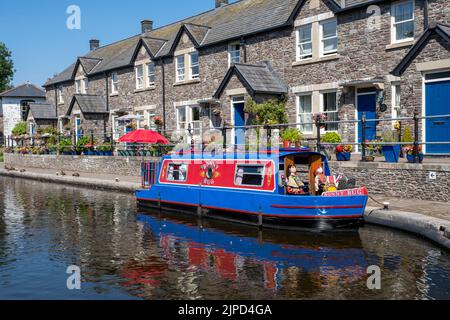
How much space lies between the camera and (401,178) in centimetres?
1413

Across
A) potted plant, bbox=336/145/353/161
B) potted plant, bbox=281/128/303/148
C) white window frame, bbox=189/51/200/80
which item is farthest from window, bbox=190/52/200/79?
potted plant, bbox=336/145/353/161

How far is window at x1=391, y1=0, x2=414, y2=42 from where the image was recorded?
61.1ft

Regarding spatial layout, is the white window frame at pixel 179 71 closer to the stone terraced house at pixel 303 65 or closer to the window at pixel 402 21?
the stone terraced house at pixel 303 65

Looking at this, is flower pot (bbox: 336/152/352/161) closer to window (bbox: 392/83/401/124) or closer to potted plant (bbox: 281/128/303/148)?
potted plant (bbox: 281/128/303/148)

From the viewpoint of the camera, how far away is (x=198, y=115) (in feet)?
92.0

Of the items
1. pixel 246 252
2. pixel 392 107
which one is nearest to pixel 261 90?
pixel 392 107

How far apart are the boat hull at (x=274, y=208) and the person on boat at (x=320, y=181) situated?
0.92 metres

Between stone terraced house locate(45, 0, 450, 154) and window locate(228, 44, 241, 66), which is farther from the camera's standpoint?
window locate(228, 44, 241, 66)

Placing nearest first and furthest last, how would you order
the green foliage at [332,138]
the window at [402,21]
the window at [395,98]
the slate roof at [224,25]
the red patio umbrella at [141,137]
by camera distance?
the green foliage at [332,138] → the window at [402,21] → the window at [395,98] → the red patio umbrella at [141,137] → the slate roof at [224,25]

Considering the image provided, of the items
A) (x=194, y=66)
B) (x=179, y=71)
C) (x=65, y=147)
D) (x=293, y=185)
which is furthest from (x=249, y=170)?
(x=65, y=147)

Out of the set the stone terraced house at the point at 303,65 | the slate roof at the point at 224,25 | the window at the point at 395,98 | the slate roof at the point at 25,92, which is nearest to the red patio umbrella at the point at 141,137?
the stone terraced house at the point at 303,65

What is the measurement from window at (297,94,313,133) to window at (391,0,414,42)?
4525 mm

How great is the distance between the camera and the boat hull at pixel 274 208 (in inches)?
464

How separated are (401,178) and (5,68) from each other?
8548 centimetres
